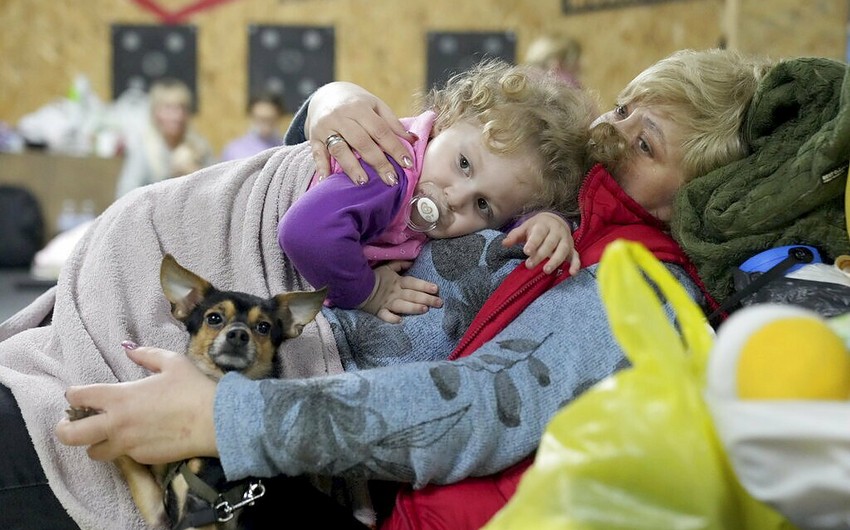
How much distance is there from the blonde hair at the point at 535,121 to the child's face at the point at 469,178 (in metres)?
0.02

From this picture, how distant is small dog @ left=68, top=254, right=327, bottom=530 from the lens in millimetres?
1183

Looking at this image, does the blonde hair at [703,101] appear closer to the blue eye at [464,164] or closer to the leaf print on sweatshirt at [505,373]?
the blue eye at [464,164]

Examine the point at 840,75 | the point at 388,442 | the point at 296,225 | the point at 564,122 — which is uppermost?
the point at 840,75

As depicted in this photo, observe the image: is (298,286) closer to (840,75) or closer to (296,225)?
(296,225)

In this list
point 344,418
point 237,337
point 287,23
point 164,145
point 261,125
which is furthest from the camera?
point 287,23

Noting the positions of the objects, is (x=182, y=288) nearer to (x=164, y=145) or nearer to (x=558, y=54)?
(x=558, y=54)

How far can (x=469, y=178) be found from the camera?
1.54 meters

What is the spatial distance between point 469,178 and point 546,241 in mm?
222

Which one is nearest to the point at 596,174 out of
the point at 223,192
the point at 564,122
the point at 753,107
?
the point at 564,122

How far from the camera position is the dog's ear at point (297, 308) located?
4.35ft

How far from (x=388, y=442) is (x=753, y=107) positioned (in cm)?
80

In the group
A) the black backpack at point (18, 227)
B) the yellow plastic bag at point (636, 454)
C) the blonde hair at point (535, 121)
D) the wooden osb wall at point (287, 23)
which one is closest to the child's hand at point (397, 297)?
the blonde hair at point (535, 121)

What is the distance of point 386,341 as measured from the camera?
1451mm

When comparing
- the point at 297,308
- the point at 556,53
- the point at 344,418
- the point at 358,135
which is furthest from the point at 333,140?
the point at 556,53
